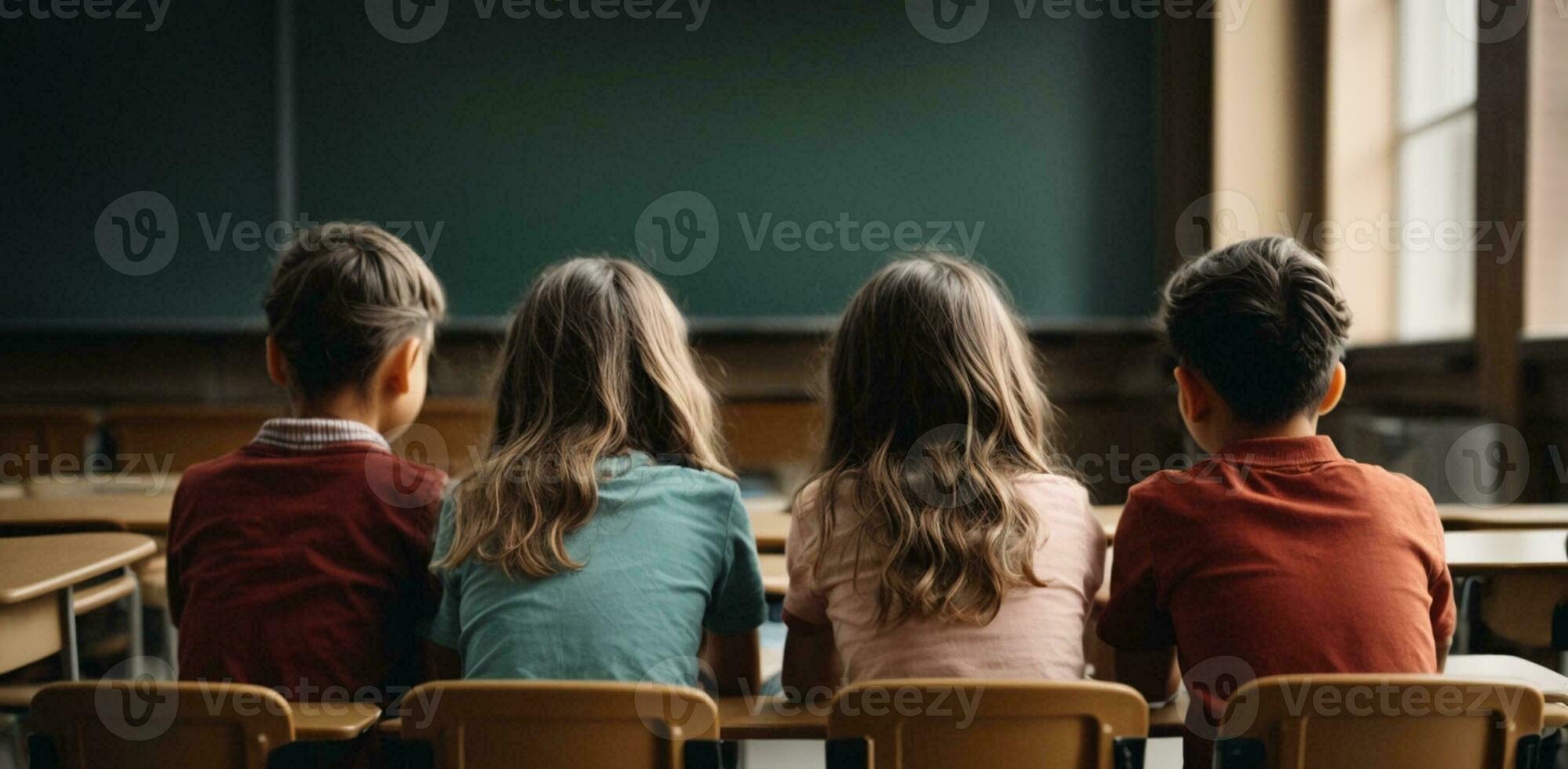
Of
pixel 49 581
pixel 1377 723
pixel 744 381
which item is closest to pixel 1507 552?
pixel 1377 723

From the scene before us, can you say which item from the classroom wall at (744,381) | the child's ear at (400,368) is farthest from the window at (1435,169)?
the child's ear at (400,368)

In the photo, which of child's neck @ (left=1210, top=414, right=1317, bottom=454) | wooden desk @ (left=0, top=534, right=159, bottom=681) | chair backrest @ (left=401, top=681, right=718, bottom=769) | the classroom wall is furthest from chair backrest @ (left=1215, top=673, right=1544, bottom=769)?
the classroom wall

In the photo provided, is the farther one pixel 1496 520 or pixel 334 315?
pixel 1496 520

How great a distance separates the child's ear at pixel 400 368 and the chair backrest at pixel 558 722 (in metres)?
0.63

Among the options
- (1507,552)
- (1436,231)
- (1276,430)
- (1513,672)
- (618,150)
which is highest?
(618,150)

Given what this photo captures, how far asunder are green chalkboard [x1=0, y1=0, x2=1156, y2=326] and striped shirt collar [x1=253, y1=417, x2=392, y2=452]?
3.26 metres

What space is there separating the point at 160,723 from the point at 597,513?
48 centimetres

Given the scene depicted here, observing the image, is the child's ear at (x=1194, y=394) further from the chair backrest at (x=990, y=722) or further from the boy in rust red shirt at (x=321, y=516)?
the boy in rust red shirt at (x=321, y=516)

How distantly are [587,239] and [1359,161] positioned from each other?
9.86 ft

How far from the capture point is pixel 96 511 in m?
2.12

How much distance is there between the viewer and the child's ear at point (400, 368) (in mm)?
1558

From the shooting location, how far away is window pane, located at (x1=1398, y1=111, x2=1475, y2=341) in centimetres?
330

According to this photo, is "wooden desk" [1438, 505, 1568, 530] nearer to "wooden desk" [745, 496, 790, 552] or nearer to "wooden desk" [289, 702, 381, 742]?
"wooden desk" [745, 496, 790, 552]

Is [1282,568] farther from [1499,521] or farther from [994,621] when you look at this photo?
[1499,521]
